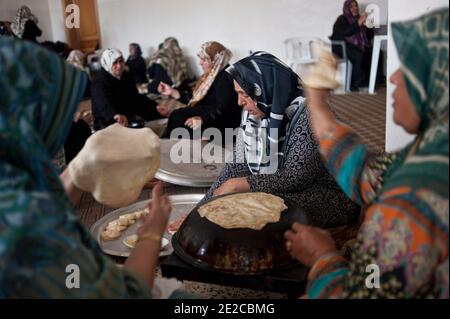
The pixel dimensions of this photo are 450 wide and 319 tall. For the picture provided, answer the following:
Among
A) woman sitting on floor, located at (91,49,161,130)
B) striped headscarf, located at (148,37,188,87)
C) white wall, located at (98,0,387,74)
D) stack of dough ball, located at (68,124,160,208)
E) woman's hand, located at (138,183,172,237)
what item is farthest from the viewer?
striped headscarf, located at (148,37,188,87)

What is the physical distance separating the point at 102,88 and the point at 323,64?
3.10 metres

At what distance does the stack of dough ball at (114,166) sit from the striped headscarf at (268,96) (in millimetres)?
789

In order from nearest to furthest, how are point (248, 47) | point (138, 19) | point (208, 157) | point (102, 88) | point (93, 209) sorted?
point (93, 209)
point (208, 157)
point (102, 88)
point (248, 47)
point (138, 19)

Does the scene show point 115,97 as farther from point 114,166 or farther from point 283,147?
point 114,166

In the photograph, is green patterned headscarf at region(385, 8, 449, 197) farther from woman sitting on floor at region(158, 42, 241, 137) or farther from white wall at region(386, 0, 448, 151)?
woman sitting on floor at region(158, 42, 241, 137)

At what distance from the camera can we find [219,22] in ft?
21.4

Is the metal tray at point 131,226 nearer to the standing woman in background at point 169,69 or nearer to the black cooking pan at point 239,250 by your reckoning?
the black cooking pan at point 239,250

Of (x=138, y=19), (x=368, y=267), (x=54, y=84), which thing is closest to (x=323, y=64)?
(x=368, y=267)

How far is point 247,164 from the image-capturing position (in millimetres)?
2223

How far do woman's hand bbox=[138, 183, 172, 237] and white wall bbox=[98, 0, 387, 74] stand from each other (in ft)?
16.5

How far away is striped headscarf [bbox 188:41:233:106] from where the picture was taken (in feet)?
12.2

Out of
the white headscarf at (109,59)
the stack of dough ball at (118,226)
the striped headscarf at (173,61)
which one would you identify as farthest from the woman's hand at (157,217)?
the striped headscarf at (173,61)

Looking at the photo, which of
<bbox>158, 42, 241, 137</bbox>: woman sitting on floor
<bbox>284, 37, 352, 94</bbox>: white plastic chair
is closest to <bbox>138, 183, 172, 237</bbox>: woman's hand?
<bbox>158, 42, 241, 137</bbox>: woman sitting on floor
